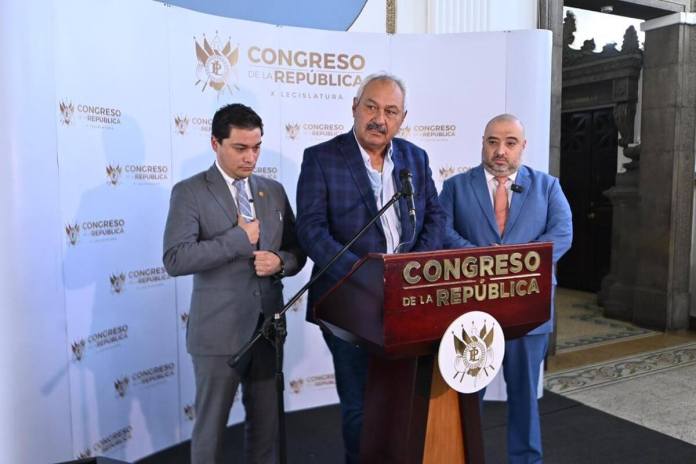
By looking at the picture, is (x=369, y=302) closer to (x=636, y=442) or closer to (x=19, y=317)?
(x=19, y=317)

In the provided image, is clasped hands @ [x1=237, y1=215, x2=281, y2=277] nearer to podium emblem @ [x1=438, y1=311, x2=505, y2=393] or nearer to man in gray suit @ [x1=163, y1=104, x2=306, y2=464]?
man in gray suit @ [x1=163, y1=104, x2=306, y2=464]

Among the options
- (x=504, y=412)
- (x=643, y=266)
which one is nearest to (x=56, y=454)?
(x=504, y=412)

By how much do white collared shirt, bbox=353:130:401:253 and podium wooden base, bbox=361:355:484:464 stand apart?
1.54ft

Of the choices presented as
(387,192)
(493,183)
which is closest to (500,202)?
(493,183)

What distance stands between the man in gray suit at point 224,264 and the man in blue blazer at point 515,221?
801mm

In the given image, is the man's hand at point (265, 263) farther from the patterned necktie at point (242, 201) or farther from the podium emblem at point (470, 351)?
the podium emblem at point (470, 351)

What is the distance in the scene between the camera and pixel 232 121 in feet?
6.74

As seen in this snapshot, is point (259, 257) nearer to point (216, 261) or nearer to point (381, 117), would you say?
point (216, 261)

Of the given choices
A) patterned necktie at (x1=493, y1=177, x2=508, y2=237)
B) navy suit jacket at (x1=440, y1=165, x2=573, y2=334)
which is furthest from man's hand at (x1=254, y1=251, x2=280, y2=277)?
patterned necktie at (x1=493, y1=177, x2=508, y2=237)

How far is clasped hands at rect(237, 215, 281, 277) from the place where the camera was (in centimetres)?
205

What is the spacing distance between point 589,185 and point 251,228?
6.04m

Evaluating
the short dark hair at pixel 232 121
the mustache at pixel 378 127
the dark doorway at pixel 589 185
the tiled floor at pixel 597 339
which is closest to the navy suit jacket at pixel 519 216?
the mustache at pixel 378 127

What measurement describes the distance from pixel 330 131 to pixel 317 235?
1.51 metres

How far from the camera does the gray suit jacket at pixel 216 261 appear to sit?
78.7 inches
